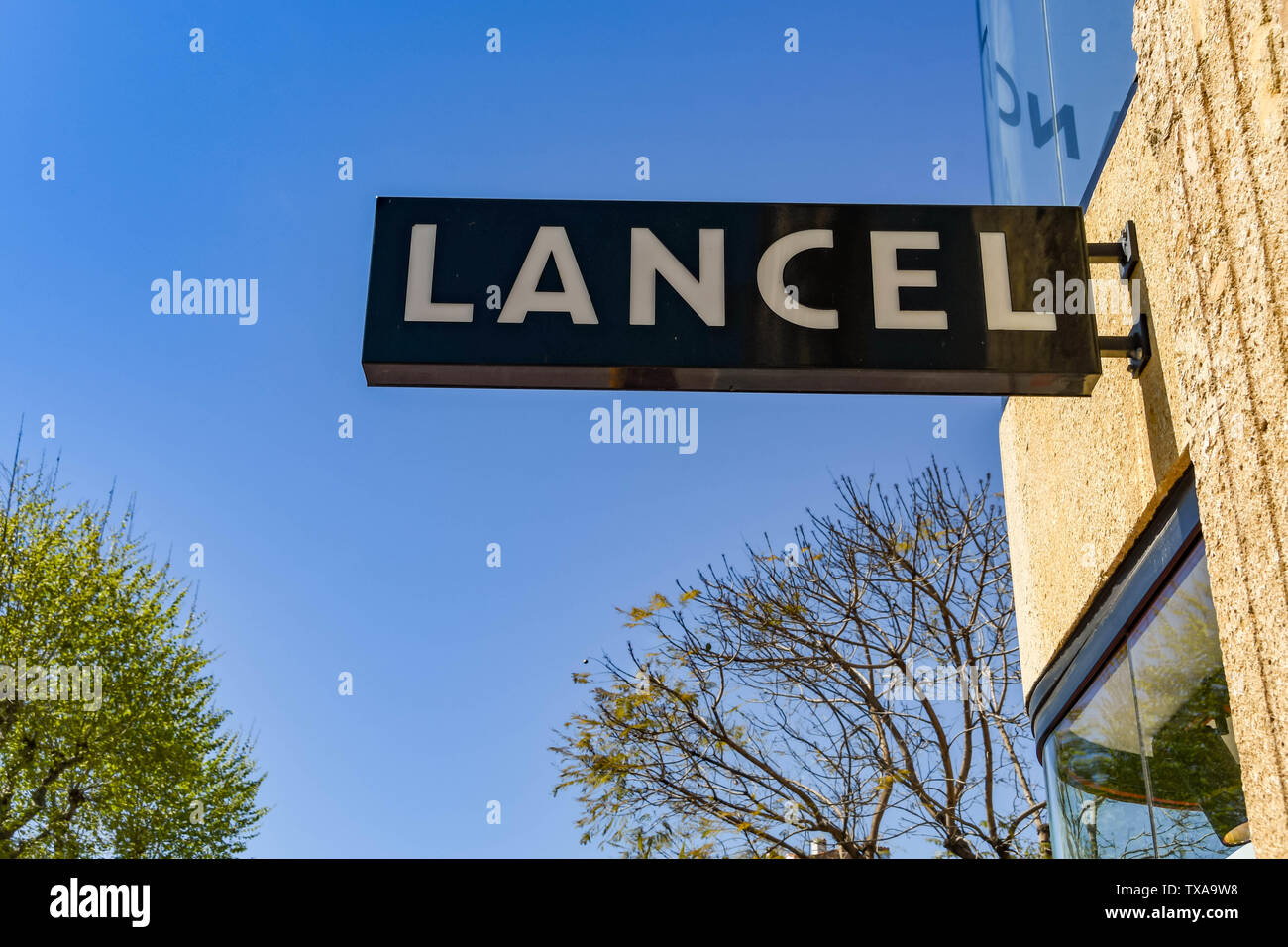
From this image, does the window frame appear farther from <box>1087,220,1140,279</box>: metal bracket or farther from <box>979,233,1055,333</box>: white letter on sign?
<box>1087,220,1140,279</box>: metal bracket

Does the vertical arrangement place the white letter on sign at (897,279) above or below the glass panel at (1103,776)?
above

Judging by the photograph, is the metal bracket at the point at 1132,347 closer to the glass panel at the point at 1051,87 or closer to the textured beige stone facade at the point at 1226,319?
the textured beige stone facade at the point at 1226,319

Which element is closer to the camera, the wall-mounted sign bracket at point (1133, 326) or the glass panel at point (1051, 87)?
the wall-mounted sign bracket at point (1133, 326)

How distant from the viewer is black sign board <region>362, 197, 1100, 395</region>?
11.1ft

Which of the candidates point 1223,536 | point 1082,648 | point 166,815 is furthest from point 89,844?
point 1223,536

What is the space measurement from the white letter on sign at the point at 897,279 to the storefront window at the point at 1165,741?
109cm

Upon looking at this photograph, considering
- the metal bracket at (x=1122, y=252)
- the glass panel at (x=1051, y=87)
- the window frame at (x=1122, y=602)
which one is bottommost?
the window frame at (x=1122, y=602)

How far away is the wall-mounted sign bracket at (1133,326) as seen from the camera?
364cm

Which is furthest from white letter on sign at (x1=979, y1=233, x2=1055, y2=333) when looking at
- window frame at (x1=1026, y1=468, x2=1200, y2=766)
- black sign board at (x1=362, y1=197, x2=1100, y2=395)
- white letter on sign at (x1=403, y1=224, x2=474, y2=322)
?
white letter on sign at (x1=403, y1=224, x2=474, y2=322)

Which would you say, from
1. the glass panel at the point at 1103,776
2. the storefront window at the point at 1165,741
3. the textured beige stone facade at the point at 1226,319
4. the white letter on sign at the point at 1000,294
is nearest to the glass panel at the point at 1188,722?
the storefront window at the point at 1165,741

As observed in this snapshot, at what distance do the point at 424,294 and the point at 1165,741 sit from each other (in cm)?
305

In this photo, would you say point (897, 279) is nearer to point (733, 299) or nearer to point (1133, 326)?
point (733, 299)

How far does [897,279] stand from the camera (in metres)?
3.48
